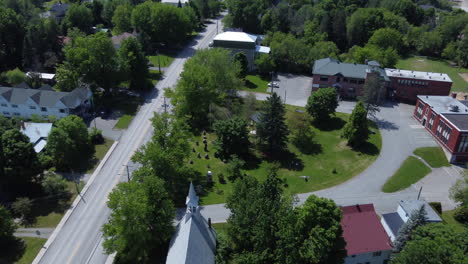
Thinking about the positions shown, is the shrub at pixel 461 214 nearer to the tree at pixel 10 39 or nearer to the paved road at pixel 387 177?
the paved road at pixel 387 177

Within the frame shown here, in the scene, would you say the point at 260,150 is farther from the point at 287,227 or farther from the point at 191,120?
the point at 287,227

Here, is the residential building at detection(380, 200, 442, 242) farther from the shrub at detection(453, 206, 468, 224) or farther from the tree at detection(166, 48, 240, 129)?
the tree at detection(166, 48, 240, 129)

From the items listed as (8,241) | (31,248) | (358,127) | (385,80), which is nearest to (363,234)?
(358,127)

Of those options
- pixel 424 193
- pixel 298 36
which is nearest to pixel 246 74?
pixel 298 36

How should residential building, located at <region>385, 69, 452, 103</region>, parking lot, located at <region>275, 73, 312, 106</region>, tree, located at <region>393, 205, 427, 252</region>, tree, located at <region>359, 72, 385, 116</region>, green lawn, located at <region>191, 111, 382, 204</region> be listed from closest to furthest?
tree, located at <region>393, 205, 427, 252</region> < green lawn, located at <region>191, 111, 382, 204</region> < tree, located at <region>359, 72, 385, 116</region> < residential building, located at <region>385, 69, 452, 103</region> < parking lot, located at <region>275, 73, 312, 106</region>

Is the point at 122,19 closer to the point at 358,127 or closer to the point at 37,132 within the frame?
the point at 37,132

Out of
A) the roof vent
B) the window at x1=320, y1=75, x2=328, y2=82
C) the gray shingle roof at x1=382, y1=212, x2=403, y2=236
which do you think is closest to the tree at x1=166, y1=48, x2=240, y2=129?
the window at x1=320, y1=75, x2=328, y2=82

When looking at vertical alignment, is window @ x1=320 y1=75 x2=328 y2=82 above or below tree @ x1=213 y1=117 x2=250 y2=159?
above
